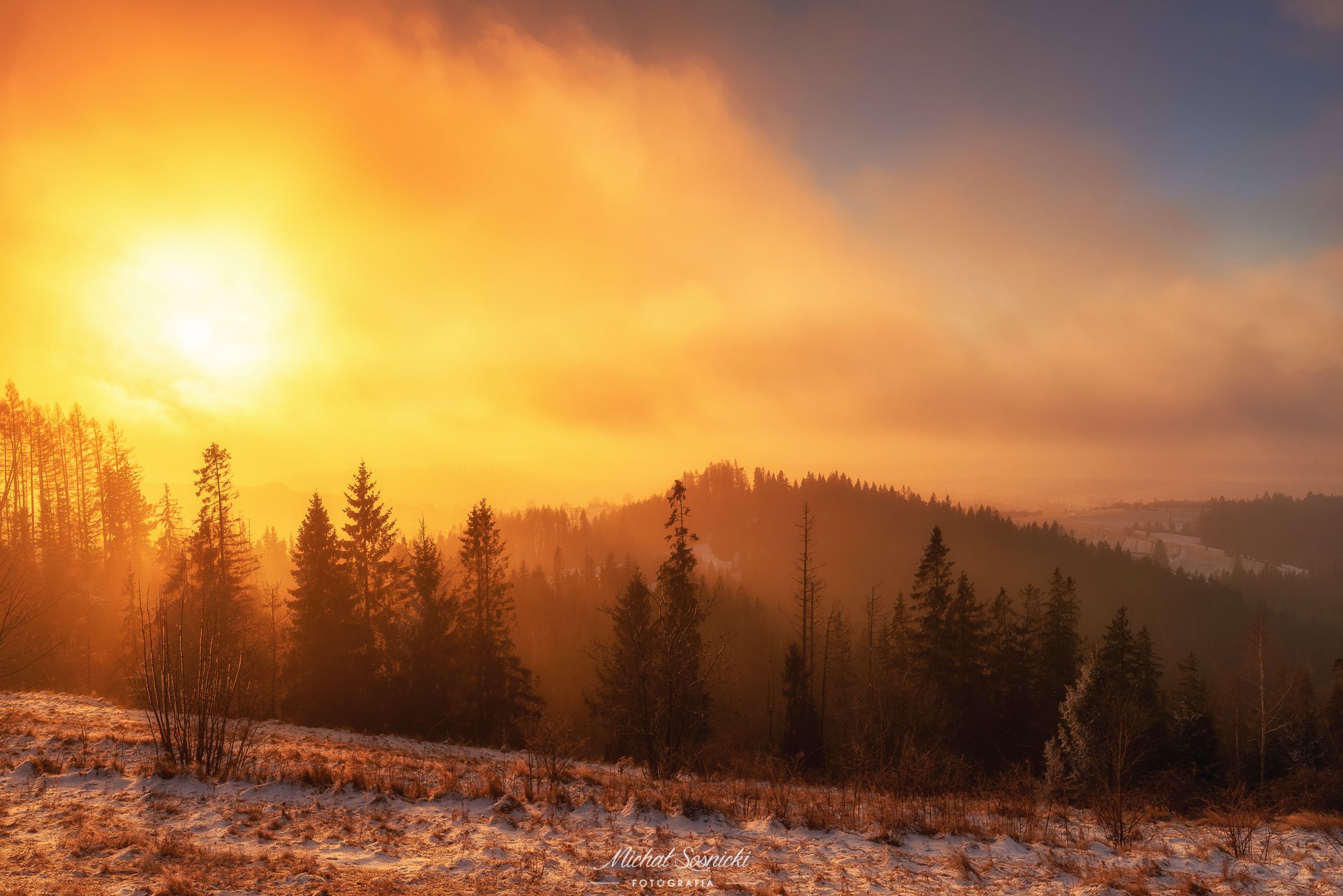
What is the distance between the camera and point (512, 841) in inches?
382

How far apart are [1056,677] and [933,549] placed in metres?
13.5

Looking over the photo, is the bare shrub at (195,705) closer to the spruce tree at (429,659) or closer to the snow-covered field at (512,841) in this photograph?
the snow-covered field at (512,841)

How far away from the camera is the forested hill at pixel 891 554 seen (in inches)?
5335

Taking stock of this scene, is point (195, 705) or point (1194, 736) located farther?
point (1194, 736)

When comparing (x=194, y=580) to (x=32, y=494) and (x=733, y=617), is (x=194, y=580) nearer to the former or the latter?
(x=32, y=494)

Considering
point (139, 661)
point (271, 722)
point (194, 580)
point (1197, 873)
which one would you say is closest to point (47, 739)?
point (139, 661)

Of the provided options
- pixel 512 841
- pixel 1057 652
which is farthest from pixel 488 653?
pixel 1057 652

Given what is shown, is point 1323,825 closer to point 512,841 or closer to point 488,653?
point 512,841

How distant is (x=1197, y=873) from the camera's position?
933 centimetres

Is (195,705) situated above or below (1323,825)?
above

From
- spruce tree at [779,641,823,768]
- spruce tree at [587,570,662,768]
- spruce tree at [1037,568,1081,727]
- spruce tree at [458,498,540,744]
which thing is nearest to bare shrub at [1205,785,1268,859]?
spruce tree at [587,570,662,768]

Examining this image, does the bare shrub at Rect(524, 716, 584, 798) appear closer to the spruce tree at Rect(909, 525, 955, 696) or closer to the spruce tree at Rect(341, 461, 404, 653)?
the spruce tree at Rect(341, 461, 404, 653)

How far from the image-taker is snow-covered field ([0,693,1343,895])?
319 inches

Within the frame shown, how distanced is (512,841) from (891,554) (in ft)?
503
